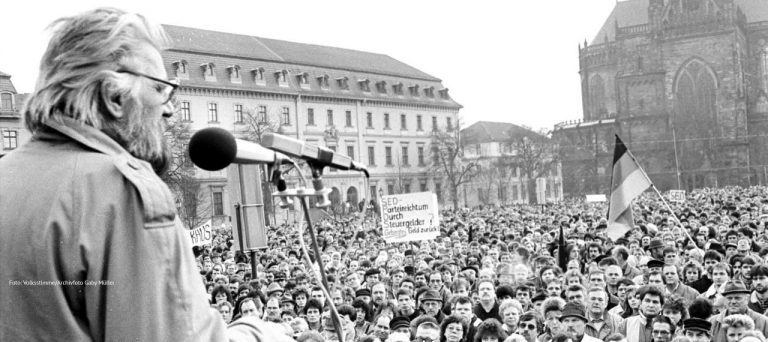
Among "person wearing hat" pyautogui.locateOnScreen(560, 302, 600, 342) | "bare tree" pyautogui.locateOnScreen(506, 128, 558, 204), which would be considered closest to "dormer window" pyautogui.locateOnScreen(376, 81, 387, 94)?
"bare tree" pyautogui.locateOnScreen(506, 128, 558, 204)

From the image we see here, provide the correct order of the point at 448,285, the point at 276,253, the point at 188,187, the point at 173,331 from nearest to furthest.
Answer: the point at 173,331
the point at 448,285
the point at 276,253
the point at 188,187

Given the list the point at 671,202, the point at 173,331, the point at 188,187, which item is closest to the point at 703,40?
the point at 671,202

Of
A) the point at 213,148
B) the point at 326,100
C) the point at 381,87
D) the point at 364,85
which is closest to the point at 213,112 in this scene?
the point at 326,100

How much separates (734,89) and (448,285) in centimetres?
7703

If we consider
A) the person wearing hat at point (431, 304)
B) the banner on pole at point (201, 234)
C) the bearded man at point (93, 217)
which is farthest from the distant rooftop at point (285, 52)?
the bearded man at point (93, 217)

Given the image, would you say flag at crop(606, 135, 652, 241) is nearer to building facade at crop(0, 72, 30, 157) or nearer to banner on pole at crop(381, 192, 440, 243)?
banner on pole at crop(381, 192, 440, 243)

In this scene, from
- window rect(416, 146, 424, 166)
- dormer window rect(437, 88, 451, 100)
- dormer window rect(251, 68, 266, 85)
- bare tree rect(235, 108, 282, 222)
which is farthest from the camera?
dormer window rect(437, 88, 451, 100)

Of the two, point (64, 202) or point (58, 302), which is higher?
point (64, 202)

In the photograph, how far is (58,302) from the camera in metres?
1.55

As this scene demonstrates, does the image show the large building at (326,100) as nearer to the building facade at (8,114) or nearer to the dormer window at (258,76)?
the dormer window at (258,76)

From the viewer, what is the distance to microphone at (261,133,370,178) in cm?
213

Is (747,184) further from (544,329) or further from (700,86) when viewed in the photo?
(544,329)

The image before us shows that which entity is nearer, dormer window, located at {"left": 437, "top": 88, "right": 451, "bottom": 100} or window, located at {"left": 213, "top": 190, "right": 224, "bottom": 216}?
window, located at {"left": 213, "top": 190, "right": 224, "bottom": 216}

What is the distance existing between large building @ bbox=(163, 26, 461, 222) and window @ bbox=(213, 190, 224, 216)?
2.9 inches
